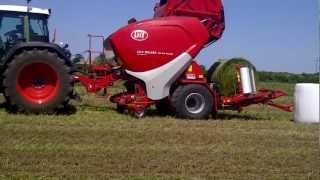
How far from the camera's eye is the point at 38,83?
33.8 feet

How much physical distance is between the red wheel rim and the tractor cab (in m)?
0.80

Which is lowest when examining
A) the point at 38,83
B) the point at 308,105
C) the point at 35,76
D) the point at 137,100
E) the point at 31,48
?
the point at 308,105

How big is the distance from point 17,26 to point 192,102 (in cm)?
371

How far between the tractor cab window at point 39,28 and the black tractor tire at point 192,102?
9.23 ft

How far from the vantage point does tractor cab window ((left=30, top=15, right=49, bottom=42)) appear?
35.6 feet

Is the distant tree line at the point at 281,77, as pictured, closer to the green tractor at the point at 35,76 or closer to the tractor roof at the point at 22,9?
the tractor roof at the point at 22,9

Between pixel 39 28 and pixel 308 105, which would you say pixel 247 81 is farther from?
pixel 39 28


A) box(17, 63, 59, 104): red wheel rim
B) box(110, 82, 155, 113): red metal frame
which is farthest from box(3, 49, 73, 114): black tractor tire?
box(110, 82, 155, 113): red metal frame

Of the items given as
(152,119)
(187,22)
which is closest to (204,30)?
(187,22)

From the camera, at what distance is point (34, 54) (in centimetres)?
1003

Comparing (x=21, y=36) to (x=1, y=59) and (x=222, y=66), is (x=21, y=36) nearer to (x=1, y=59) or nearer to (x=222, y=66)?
(x=1, y=59)

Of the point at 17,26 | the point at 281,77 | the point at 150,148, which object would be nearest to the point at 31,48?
the point at 17,26

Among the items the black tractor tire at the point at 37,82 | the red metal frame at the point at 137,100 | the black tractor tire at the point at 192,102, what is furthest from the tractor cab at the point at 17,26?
the black tractor tire at the point at 192,102

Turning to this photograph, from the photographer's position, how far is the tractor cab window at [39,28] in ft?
35.6
